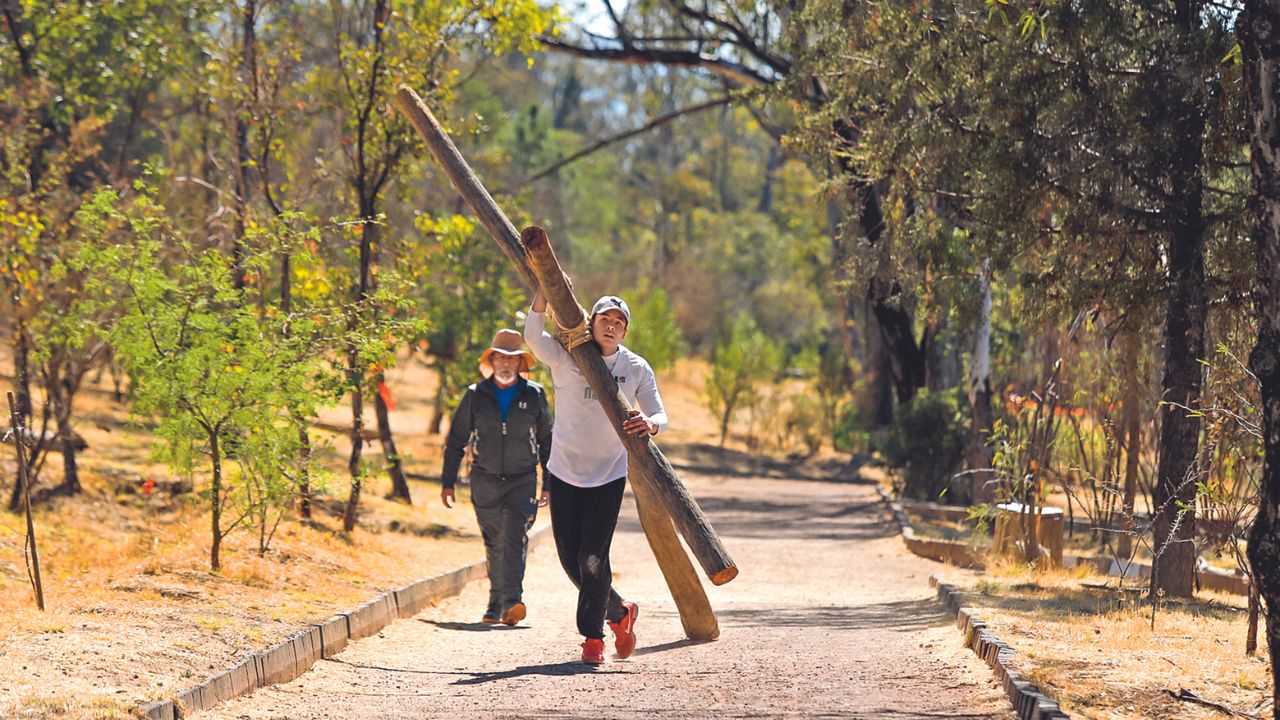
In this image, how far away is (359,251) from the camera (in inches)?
608

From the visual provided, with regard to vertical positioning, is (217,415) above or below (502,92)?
below

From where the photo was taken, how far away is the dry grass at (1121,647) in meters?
6.79

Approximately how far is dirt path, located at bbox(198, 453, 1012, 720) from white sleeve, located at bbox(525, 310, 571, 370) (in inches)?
67.6

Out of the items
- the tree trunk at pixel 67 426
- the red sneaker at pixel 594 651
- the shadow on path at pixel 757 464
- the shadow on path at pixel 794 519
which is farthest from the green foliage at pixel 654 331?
the red sneaker at pixel 594 651

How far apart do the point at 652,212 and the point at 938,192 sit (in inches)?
2116

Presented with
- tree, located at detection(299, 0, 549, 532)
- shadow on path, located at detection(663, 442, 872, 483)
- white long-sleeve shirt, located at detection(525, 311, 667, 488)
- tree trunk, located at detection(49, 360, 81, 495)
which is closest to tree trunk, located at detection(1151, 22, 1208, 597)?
white long-sleeve shirt, located at detection(525, 311, 667, 488)

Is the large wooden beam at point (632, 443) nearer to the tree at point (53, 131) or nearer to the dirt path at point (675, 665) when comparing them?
the dirt path at point (675, 665)

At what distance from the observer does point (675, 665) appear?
27.5 feet

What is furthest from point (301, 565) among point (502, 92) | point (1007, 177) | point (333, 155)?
point (502, 92)

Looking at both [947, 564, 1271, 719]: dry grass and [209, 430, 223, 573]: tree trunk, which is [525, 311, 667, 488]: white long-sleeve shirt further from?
[209, 430, 223, 573]: tree trunk

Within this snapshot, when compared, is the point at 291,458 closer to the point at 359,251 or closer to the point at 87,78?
the point at 359,251

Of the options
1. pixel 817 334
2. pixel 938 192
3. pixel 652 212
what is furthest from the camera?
pixel 652 212

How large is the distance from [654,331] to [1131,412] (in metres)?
29.3

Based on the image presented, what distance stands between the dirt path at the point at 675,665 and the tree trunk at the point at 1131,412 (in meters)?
1.93
